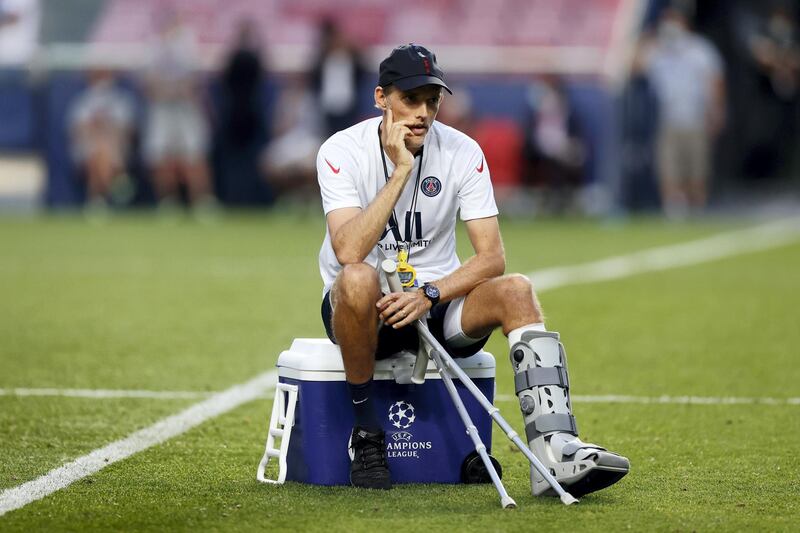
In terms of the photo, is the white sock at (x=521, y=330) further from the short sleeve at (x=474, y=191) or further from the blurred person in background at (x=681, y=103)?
the blurred person in background at (x=681, y=103)

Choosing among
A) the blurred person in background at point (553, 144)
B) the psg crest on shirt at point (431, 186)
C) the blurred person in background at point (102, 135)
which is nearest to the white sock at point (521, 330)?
the psg crest on shirt at point (431, 186)

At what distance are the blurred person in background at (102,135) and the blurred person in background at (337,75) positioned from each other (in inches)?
126

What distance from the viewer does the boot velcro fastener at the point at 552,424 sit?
5.11 metres

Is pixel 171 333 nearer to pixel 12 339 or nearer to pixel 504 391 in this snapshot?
pixel 12 339

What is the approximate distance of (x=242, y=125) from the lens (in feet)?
72.6

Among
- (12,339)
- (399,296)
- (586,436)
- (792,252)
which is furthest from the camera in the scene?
(792,252)

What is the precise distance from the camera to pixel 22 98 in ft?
75.3

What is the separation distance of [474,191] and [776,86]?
70.1 feet

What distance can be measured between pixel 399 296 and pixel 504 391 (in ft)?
8.04

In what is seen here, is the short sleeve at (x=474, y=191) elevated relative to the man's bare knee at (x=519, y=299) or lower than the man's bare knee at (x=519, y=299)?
elevated

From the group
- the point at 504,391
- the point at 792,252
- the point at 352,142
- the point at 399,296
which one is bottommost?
the point at 792,252

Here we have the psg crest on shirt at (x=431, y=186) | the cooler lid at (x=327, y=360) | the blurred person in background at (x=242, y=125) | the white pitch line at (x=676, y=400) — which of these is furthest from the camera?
the blurred person in background at (x=242, y=125)

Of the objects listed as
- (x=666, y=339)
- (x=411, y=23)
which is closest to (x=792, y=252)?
(x=666, y=339)

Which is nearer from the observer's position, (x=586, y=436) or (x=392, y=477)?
(x=392, y=477)
